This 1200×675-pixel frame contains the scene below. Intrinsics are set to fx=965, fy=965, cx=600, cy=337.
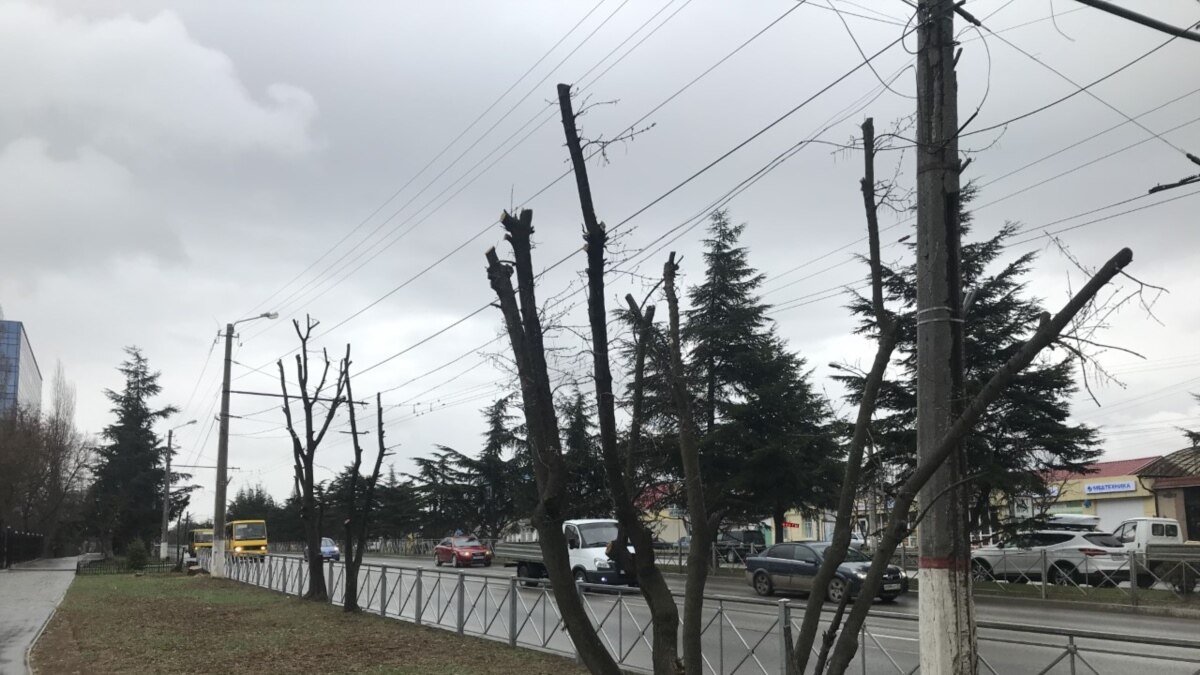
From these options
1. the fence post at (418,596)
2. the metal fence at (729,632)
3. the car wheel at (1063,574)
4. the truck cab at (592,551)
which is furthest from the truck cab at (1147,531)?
the fence post at (418,596)

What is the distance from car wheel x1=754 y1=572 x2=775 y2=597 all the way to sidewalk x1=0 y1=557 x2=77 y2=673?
54.8 feet

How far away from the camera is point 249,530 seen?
54188 mm

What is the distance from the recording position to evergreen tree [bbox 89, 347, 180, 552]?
72.6m

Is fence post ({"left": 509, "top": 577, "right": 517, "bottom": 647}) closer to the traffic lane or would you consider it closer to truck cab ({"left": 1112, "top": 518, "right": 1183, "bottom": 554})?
the traffic lane

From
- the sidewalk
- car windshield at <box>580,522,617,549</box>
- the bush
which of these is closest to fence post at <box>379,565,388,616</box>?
the sidewalk

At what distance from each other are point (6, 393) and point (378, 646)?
249 feet

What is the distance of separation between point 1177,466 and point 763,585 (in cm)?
2397

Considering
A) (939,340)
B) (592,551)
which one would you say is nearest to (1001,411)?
(592,551)

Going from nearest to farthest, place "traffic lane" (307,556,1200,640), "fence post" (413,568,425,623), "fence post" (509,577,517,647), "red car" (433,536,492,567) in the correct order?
"fence post" (509,577,517,647) → "traffic lane" (307,556,1200,640) → "fence post" (413,568,425,623) → "red car" (433,536,492,567)

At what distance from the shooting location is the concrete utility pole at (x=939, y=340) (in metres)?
5.75

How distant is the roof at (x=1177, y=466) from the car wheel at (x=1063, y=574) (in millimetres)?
15249

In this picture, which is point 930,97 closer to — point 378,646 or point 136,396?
point 378,646

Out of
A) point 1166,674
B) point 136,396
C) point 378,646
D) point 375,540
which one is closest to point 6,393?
point 136,396

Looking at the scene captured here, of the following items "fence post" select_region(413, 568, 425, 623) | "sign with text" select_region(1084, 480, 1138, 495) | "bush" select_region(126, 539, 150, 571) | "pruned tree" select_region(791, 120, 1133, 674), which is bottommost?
"bush" select_region(126, 539, 150, 571)
